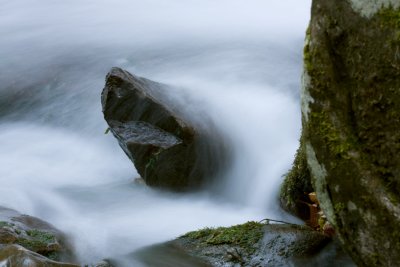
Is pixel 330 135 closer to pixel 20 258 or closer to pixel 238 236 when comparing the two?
pixel 238 236

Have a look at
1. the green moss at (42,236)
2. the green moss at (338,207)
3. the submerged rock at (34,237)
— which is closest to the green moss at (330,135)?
the green moss at (338,207)

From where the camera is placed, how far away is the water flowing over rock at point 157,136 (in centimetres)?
563

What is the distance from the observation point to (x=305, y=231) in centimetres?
389

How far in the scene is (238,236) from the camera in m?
4.03

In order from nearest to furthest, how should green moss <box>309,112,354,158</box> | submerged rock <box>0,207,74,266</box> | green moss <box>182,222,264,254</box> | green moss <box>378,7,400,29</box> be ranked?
green moss <box>378,7,400,29</box> → green moss <box>309,112,354,158</box> → green moss <box>182,222,264,254</box> → submerged rock <box>0,207,74,266</box>

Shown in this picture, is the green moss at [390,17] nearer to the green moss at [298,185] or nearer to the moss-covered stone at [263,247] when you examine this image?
the moss-covered stone at [263,247]

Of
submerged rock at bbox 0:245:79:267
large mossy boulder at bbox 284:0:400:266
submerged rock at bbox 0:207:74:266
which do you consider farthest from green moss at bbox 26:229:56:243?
large mossy boulder at bbox 284:0:400:266

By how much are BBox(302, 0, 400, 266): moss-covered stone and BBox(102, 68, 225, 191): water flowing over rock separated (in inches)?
118

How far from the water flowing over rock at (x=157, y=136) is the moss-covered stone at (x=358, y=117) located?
3003 millimetres

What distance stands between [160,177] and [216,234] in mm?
1687

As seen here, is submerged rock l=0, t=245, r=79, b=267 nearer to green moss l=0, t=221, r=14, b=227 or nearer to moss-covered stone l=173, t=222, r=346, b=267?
green moss l=0, t=221, r=14, b=227

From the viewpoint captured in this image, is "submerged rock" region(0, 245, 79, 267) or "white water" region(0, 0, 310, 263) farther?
"white water" region(0, 0, 310, 263)

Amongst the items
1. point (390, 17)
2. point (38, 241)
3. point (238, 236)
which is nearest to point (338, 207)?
point (390, 17)

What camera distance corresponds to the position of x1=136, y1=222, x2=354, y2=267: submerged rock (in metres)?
3.67
